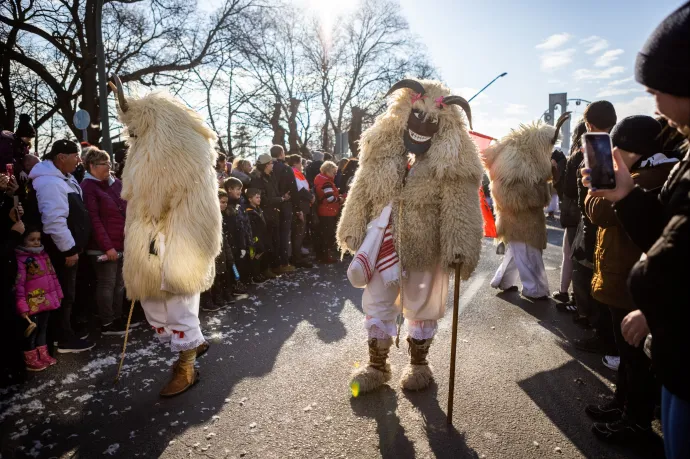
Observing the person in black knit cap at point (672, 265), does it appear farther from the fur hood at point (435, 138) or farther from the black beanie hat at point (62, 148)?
the black beanie hat at point (62, 148)

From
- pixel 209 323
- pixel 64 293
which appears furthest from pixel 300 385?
pixel 64 293

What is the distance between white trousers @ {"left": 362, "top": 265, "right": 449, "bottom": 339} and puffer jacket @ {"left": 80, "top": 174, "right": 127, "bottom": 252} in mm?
3006

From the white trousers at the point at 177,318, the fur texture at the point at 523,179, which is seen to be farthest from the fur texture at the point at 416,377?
the fur texture at the point at 523,179

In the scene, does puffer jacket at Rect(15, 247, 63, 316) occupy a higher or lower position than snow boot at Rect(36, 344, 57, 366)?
higher

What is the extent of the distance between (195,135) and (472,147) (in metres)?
2.30

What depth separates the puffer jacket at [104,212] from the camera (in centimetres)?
452

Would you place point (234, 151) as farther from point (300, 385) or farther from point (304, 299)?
point (300, 385)

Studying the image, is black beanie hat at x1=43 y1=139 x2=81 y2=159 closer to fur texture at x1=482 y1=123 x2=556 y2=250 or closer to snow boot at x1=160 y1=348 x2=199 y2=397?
snow boot at x1=160 y1=348 x2=199 y2=397

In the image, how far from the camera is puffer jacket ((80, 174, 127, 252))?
4.52m

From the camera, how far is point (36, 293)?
384cm

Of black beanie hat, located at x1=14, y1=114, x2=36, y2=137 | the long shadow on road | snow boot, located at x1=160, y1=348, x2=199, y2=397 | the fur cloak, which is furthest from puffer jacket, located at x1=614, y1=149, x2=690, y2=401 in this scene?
black beanie hat, located at x1=14, y1=114, x2=36, y2=137

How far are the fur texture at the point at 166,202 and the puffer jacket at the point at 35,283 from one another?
1.14m

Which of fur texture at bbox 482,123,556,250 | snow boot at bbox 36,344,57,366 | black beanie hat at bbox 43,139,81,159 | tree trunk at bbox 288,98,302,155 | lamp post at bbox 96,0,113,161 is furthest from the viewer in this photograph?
tree trunk at bbox 288,98,302,155

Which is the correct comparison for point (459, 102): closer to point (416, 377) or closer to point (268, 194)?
point (416, 377)
